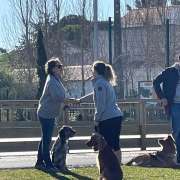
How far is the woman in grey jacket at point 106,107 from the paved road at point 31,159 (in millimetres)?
2336

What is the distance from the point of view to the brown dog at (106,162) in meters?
10.1

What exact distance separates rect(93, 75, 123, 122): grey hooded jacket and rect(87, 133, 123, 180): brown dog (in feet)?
1.31

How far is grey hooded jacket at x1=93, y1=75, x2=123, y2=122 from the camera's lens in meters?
11.0

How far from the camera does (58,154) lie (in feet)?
41.6

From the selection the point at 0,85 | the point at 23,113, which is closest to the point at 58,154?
the point at 23,113

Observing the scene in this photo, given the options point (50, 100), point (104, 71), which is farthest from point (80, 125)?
point (104, 71)

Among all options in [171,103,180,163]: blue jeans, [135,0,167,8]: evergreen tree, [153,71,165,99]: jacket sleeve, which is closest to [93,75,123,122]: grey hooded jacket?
[153,71,165,99]: jacket sleeve

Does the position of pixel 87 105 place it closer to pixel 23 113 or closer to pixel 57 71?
pixel 23 113

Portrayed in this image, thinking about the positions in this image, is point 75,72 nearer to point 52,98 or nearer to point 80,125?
point 80,125

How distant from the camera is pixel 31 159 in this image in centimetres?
1501

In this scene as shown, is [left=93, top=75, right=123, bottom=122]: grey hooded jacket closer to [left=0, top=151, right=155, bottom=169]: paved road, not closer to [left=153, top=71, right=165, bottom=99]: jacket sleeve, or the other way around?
[left=153, top=71, right=165, bottom=99]: jacket sleeve

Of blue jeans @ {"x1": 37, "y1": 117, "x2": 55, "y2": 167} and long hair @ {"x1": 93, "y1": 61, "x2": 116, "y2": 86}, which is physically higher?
long hair @ {"x1": 93, "y1": 61, "x2": 116, "y2": 86}

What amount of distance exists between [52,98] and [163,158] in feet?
7.90

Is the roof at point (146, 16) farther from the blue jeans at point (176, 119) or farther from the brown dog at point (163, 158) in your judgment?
the blue jeans at point (176, 119)
